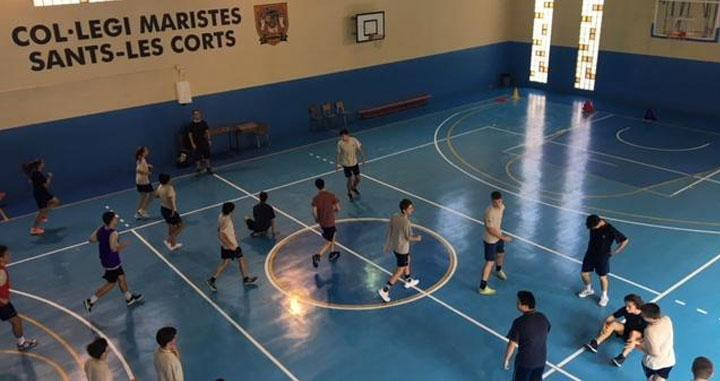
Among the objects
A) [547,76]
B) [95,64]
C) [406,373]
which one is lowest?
[406,373]

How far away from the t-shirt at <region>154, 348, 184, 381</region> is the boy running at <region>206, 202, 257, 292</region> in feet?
11.9

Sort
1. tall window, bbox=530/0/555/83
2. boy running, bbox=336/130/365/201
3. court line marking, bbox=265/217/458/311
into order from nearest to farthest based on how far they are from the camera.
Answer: court line marking, bbox=265/217/458/311, boy running, bbox=336/130/365/201, tall window, bbox=530/0/555/83

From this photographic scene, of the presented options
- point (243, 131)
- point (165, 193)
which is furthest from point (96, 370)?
point (243, 131)

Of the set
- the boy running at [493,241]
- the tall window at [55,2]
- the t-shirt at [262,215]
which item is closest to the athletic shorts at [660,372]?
the boy running at [493,241]

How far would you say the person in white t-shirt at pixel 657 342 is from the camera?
7262mm

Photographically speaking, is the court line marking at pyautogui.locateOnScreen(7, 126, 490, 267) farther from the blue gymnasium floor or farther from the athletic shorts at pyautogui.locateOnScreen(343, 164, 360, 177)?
the athletic shorts at pyautogui.locateOnScreen(343, 164, 360, 177)

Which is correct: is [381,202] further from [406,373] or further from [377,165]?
[406,373]

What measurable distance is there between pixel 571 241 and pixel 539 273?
165 centimetres

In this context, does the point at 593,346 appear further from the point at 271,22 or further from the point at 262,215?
the point at 271,22

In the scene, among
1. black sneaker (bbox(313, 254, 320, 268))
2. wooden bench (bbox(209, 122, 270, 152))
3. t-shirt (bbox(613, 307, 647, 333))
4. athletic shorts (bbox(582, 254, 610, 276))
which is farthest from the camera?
wooden bench (bbox(209, 122, 270, 152))

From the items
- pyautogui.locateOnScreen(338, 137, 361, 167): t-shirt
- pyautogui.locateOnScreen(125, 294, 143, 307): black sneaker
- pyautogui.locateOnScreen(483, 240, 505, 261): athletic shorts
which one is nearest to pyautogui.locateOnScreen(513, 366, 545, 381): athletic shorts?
pyautogui.locateOnScreen(483, 240, 505, 261): athletic shorts

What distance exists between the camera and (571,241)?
1226 centimetres

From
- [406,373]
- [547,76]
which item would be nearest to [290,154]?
[406,373]

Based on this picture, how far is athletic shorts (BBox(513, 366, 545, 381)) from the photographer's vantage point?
7.17m
